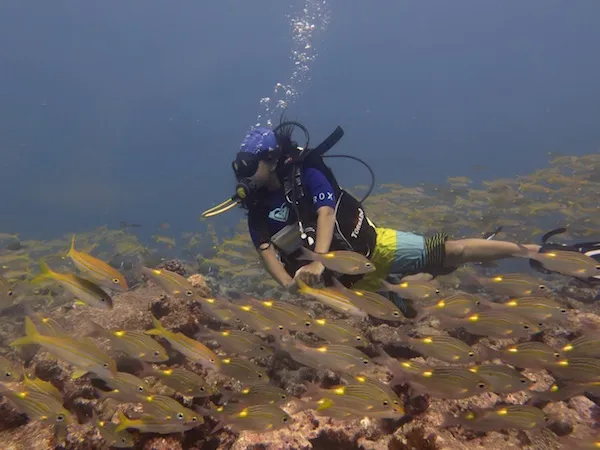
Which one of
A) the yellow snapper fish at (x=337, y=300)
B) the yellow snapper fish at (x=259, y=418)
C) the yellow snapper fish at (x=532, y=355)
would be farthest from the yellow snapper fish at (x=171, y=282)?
the yellow snapper fish at (x=532, y=355)

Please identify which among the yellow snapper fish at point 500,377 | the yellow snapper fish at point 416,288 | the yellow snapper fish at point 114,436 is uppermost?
the yellow snapper fish at point 416,288

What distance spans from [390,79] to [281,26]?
72436mm

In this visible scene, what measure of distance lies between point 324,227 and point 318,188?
497 millimetres

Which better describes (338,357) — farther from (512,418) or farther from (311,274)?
(512,418)

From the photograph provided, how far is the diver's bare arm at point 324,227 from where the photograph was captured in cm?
464

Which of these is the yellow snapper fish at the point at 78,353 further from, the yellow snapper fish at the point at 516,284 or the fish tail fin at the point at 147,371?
the yellow snapper fish at the point at 516,284

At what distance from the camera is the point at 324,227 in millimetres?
4727

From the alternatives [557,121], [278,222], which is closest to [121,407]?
[278,222]

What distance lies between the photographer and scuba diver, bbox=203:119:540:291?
4.86m

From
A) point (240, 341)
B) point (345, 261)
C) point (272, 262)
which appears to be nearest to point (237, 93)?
point (272, 262)

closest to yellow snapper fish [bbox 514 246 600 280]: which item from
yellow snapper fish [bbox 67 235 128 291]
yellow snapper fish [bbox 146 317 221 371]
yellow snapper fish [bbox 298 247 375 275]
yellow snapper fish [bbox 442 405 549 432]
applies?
yellow snapper fish [bbox 442 405 549 432]

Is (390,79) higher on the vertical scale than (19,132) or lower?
higher

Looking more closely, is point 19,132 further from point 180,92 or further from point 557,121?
point 557,121

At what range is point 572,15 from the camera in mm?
134250
